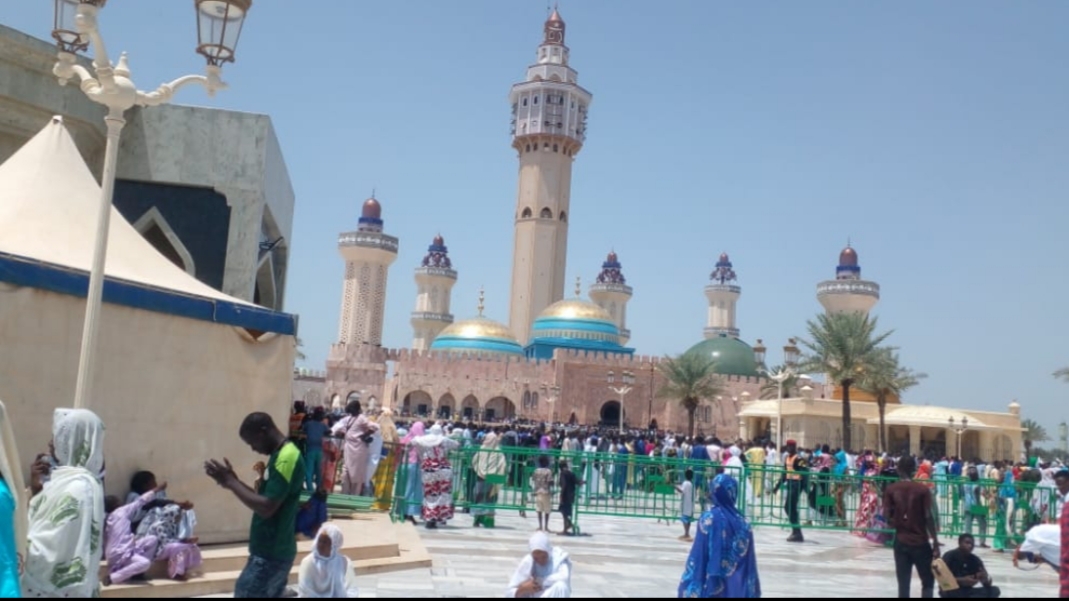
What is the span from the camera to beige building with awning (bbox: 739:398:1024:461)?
107 ft

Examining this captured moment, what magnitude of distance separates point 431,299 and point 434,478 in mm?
63625

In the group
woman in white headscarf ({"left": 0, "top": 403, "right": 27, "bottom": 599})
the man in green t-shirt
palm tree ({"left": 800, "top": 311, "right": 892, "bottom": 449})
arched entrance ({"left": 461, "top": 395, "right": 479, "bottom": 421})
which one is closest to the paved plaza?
the man in green t-shirt

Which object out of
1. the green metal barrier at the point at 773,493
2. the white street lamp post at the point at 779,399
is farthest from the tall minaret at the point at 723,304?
the green metal barrier at the point at 773,493

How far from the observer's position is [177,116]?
12.1m

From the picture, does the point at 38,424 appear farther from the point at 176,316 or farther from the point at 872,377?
the point at 872,377

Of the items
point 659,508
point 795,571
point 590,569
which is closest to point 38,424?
point 590,569

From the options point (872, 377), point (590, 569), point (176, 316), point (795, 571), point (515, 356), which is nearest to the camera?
point (176, 316)

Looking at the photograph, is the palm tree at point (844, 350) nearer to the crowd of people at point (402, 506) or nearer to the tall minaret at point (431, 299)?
the crowd of people at point (402, 506)

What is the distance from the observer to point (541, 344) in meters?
53.2

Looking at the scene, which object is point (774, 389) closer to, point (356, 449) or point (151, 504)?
point (356, 449)

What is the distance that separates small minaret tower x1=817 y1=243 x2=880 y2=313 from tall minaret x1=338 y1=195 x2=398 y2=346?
90.2 feet

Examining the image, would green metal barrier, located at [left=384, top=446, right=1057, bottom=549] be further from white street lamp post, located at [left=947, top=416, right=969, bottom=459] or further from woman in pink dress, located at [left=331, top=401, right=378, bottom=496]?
white street lamp post, located at [left=947, top=416, right=969, bottom=459]

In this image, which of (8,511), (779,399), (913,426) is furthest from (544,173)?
(8,511)

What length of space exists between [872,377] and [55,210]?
84.4ft
